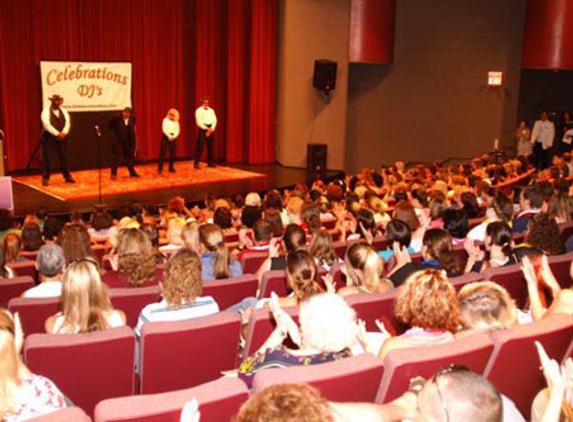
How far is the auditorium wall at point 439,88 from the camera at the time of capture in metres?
16.1

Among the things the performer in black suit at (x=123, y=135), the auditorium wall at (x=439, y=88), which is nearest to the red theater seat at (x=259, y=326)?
the performer in black suit at (x=123, y=135)

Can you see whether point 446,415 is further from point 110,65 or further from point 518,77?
point 518,77

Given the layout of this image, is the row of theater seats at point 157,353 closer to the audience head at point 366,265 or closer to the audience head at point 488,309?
the audience head at point 488,309

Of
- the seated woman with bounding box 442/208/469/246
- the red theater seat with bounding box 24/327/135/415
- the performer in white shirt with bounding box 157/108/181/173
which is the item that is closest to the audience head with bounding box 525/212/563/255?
the seated woman with bounding box 442/208/469/246

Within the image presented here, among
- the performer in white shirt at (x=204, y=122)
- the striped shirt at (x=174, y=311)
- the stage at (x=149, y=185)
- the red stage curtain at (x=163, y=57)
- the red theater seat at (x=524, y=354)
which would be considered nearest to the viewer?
the red theater seat at (x=524, y=354)

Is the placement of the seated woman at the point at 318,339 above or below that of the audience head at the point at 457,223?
above

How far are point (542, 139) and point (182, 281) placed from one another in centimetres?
1339

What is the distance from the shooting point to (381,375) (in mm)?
2723

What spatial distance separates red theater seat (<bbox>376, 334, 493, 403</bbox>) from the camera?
2.72m

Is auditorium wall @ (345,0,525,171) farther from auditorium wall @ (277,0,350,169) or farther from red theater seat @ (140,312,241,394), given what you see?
red theater seat @ (140,312,241,394)

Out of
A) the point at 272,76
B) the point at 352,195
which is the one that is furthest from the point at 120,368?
the point at 272,76

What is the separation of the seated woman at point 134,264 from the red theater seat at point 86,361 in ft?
4.19

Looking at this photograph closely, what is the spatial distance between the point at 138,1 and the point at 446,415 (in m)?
13.5

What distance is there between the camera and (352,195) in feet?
26.9
